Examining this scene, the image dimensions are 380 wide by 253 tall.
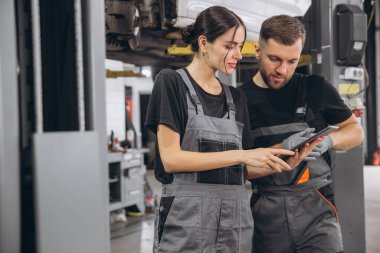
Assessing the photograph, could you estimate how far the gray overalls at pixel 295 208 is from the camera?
1794 mm

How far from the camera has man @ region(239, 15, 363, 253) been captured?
1.80 meters

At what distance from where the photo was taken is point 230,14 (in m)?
1.55

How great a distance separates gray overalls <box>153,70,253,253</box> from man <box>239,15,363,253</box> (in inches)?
12.7

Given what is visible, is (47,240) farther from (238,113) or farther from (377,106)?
(377,106)

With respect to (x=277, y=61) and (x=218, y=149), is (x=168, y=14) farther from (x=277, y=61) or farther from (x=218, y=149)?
(x=218, y=149)

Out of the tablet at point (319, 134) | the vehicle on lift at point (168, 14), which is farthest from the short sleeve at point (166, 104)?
the vehicle on lift at point (168, 14)

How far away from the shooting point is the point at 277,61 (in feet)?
6.10

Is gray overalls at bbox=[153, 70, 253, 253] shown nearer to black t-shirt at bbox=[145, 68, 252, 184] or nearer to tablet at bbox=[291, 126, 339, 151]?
black t-shirt at bbox=[145, 68, 252, 184]

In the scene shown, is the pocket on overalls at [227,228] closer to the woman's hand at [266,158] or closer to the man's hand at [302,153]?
the woman's hand at [266,158]

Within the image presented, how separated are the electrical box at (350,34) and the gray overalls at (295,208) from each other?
1.54 m

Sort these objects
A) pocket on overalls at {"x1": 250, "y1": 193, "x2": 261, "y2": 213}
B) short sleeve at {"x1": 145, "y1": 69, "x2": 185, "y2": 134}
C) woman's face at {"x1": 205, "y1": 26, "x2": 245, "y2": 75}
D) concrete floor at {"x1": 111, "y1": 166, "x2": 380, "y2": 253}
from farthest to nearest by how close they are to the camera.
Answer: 1. concrete floor at {"x1": 111, "y1": 166, "x2": 380, "y2": 253}
2. pocket on overalls at {"x1": 250, "y1": 193, "x2": 261, "y2": 213}
3. woman's face at {"x1": 205, "y1": 26, "x2": 245, "y2": 75}
4. short sleeve at {"x1": 145, "y1": 69, "x2": 185, "y2": 134}

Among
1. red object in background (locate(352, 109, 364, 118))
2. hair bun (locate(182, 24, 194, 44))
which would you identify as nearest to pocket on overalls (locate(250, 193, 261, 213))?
hair bun (locate(182, 24, 194, 44))

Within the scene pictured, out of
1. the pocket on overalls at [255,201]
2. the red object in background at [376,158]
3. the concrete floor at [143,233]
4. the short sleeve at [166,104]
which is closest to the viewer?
the short sleeve at [166,104]

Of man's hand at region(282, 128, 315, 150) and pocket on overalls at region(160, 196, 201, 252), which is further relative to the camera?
man's hand at region(282, 128, 315, 150)
